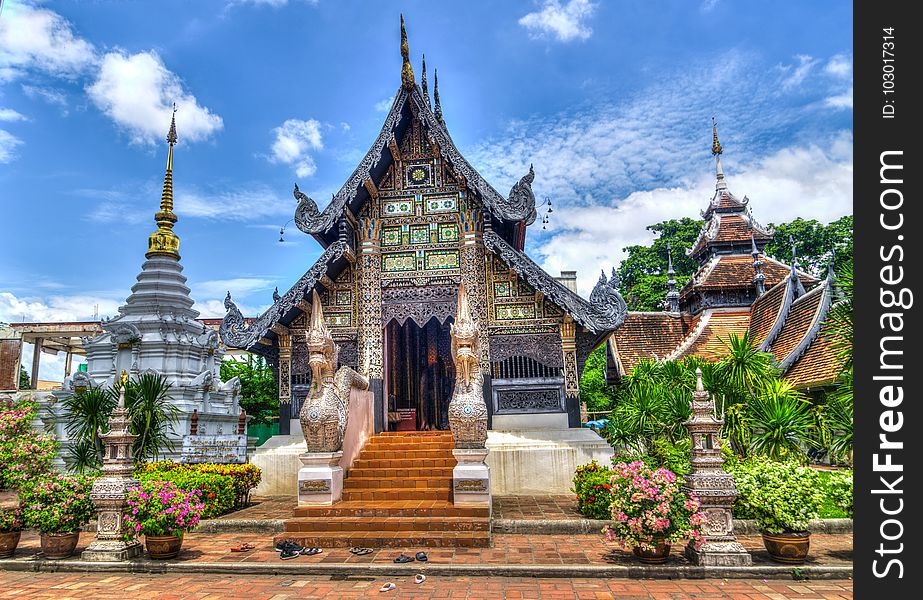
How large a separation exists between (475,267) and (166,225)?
37.1ft

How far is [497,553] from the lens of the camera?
682cm

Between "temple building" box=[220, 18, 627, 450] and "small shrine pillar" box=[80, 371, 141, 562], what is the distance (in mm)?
3720

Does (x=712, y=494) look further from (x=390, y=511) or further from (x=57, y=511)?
(x=57, y=511)

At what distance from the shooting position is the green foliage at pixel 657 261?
30578 mm

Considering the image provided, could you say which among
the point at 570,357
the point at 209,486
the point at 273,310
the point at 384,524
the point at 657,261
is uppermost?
the point at 657,261

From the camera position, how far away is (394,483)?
8922mm

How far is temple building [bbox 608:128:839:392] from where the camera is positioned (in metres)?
13.9

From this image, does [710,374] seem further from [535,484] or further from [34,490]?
[34,490]

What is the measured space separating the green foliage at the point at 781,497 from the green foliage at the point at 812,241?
2565cm

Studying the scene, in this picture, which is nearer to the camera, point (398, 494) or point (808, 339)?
point (398, 494)

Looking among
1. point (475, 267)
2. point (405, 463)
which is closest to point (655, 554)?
point (405, 463)

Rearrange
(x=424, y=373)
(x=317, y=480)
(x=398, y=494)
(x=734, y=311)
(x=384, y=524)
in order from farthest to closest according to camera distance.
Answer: (x=734, y=311)
(x=424, y=373)
(x=398, y=494)
(x=317, y=480)
(x=384, y=524)

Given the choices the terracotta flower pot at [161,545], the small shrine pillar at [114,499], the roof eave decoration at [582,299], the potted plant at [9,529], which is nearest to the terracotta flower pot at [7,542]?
the potted plant at [9,529]
